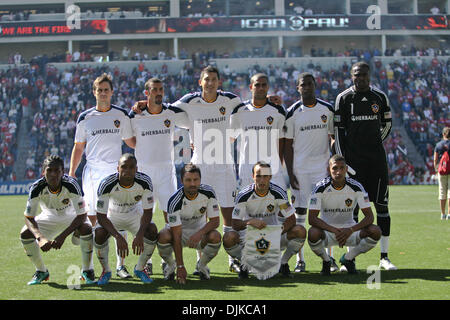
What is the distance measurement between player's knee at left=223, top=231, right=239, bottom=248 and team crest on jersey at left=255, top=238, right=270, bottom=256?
0.22m

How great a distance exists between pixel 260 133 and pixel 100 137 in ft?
6.24

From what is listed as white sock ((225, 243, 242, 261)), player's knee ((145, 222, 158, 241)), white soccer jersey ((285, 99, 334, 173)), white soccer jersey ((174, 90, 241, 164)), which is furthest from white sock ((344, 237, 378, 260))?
player's knee ((145, 222, 158, 241))

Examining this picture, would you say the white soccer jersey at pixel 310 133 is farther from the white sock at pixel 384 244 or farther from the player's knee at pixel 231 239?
the player's knee at pixel 231 239

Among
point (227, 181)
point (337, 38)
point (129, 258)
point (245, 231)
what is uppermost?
point (337, 38)

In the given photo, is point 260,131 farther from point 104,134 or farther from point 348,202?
point 104,134

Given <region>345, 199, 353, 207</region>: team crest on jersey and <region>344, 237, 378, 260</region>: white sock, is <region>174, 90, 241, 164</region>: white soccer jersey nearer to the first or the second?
<region>345, 199, 353, 207</region>: team crest on jersey

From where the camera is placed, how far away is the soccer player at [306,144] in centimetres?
682

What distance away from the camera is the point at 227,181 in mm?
6945

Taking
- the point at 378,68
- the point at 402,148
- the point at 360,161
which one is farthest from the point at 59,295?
the point at 378,68

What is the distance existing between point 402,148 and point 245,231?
73.9 ft

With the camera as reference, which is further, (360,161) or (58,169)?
(360,161)

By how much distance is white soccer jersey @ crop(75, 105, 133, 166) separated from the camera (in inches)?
275

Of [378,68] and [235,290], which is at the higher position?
[378,68]

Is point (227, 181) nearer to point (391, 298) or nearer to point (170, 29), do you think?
point (391, 298)
